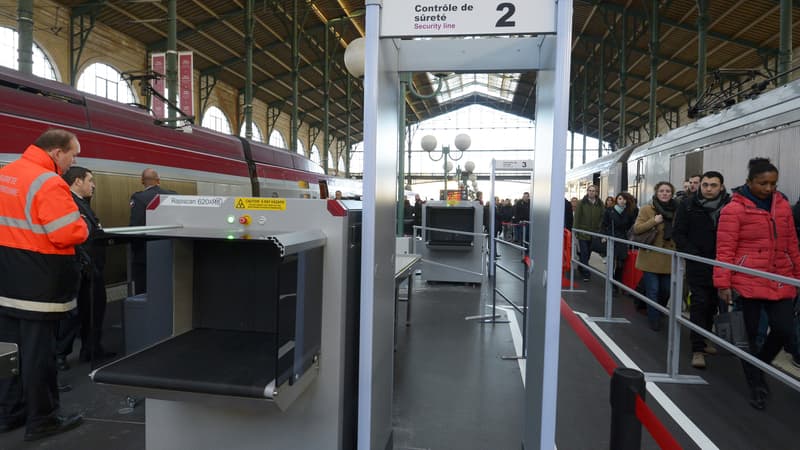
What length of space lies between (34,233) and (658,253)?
5737 millimetres

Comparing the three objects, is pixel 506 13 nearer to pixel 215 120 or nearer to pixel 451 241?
pixel 451 241

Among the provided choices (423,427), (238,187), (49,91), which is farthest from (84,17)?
(423,427)

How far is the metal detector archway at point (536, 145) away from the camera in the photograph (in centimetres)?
184

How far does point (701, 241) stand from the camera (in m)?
4.44

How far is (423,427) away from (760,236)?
2.77 meters

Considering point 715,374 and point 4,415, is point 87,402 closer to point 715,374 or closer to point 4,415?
point 4,415

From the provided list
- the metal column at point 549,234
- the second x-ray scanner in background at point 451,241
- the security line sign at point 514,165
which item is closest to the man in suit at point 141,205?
the metal column at point 549,234

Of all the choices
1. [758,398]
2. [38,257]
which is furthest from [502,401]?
[38,257]

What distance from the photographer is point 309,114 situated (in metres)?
33.3

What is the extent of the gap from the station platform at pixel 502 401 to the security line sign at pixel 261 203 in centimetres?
109

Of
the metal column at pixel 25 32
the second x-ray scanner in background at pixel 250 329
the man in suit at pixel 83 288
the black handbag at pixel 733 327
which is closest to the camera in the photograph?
the second x-ray scanner in background at pixel 250 329

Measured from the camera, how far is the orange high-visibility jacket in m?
2.67

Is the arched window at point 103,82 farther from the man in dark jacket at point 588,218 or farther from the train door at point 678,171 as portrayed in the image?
the train door at point 678,171

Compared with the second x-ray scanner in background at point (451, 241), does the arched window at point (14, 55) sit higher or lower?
→ higher
